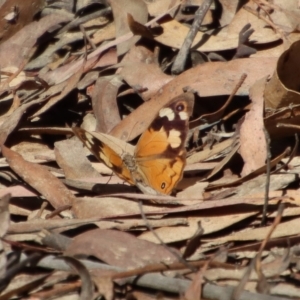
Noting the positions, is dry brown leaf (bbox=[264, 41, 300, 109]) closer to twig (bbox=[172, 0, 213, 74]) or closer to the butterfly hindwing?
twig (bbox=[172, 0, 213, 74])

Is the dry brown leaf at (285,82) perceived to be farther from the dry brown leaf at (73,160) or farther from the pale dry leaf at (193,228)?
the dry brown leaf at (73,160)

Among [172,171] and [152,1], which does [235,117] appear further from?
[152,1]

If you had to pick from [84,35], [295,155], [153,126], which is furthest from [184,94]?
[84,35]

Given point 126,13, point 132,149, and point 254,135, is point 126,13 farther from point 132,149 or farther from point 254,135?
point 254,135

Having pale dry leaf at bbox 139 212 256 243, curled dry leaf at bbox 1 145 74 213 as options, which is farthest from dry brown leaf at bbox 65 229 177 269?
curled dry leaf at bbox 1 145 74 213

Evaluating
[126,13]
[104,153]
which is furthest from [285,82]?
[126,13]

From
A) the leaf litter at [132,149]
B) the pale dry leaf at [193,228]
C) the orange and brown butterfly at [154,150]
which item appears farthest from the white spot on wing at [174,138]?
the pale dry leaf at [193,228]
